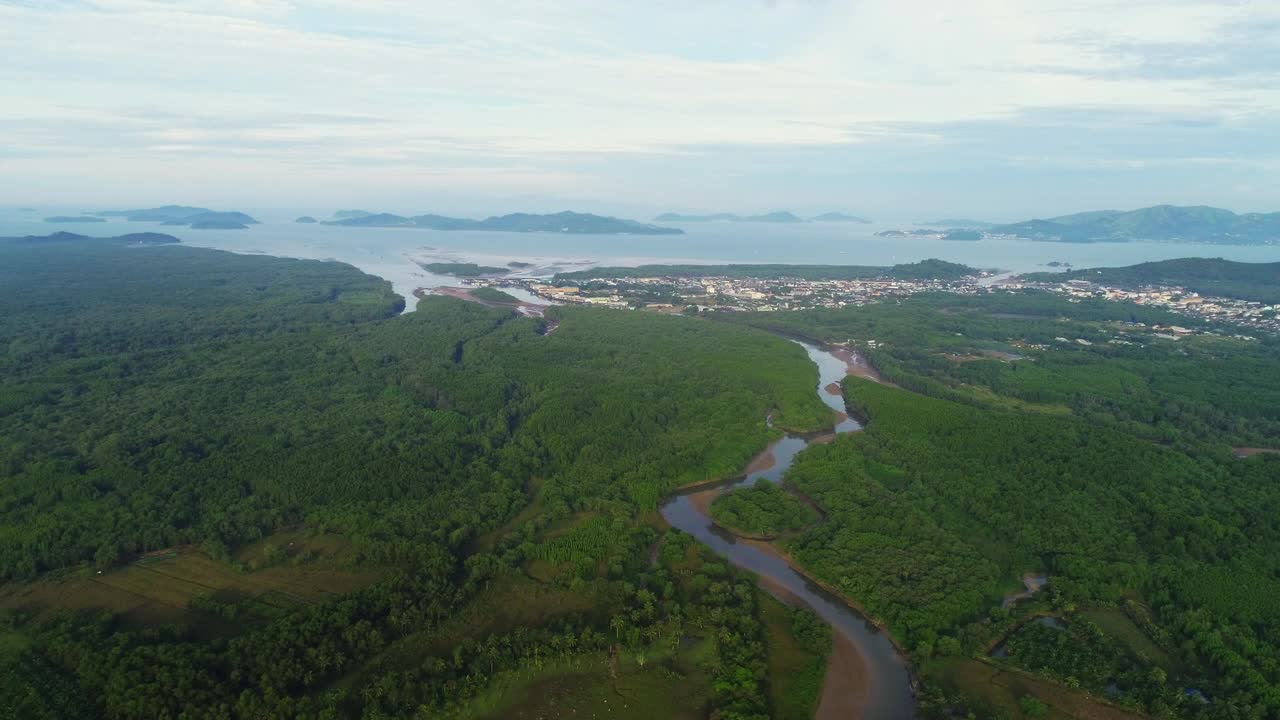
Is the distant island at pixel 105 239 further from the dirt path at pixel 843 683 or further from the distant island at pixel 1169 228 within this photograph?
the distant island at pixel 1169 228

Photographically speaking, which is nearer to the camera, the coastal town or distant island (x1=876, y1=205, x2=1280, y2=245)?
the coastal town

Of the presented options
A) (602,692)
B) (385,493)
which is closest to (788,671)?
(602,692)

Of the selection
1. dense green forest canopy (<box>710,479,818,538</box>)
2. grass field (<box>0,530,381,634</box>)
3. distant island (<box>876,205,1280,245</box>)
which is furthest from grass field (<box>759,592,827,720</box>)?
distant island (<box>876,205,1280,245</box>)

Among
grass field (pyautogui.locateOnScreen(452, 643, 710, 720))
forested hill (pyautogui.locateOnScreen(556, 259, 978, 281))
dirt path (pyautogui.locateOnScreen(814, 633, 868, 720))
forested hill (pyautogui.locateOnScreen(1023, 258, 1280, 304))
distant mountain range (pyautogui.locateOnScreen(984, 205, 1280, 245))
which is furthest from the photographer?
distant mountain range (pyautogui.locateOnScreen(984, 205, 1280, 245))

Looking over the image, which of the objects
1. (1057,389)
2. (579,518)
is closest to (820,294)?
(1057,389)

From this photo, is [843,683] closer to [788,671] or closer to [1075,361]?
[788,671]

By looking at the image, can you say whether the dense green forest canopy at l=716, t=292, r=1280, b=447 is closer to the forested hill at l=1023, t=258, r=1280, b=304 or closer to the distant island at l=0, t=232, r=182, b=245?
the forested hill at l=1023, t=258, r=1280, b=304
